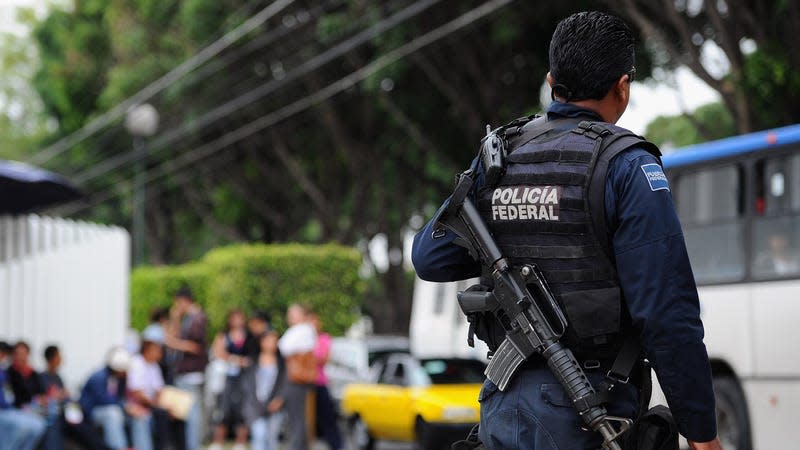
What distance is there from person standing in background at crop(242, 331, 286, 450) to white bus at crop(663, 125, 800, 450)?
4561 mm

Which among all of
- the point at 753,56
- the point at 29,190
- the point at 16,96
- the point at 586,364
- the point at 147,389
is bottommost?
the point at 147,389

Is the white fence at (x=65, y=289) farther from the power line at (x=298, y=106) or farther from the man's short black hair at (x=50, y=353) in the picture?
the power line at (x=298, y=106)

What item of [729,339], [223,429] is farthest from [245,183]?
[729,339]

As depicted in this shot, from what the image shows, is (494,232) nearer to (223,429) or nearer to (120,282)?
(223,429)

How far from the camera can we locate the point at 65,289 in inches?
595

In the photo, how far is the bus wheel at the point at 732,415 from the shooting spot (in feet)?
37.8

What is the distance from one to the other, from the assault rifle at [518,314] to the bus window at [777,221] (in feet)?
27.1

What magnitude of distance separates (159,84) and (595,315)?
2841 cm

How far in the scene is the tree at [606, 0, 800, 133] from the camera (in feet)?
53.4

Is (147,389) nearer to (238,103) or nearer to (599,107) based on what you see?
(599,107)

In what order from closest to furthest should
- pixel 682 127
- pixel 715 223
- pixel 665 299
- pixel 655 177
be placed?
pixel 665 299
pixel 655 177
pixel 715 223
pixel 682 127

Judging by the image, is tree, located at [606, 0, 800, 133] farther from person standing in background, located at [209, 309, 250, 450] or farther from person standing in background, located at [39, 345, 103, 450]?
person standing in background, located at [39, 345, 103, 450]

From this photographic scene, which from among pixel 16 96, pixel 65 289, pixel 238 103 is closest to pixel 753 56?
pixel 65 289

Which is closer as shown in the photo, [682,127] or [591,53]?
[591,53]
